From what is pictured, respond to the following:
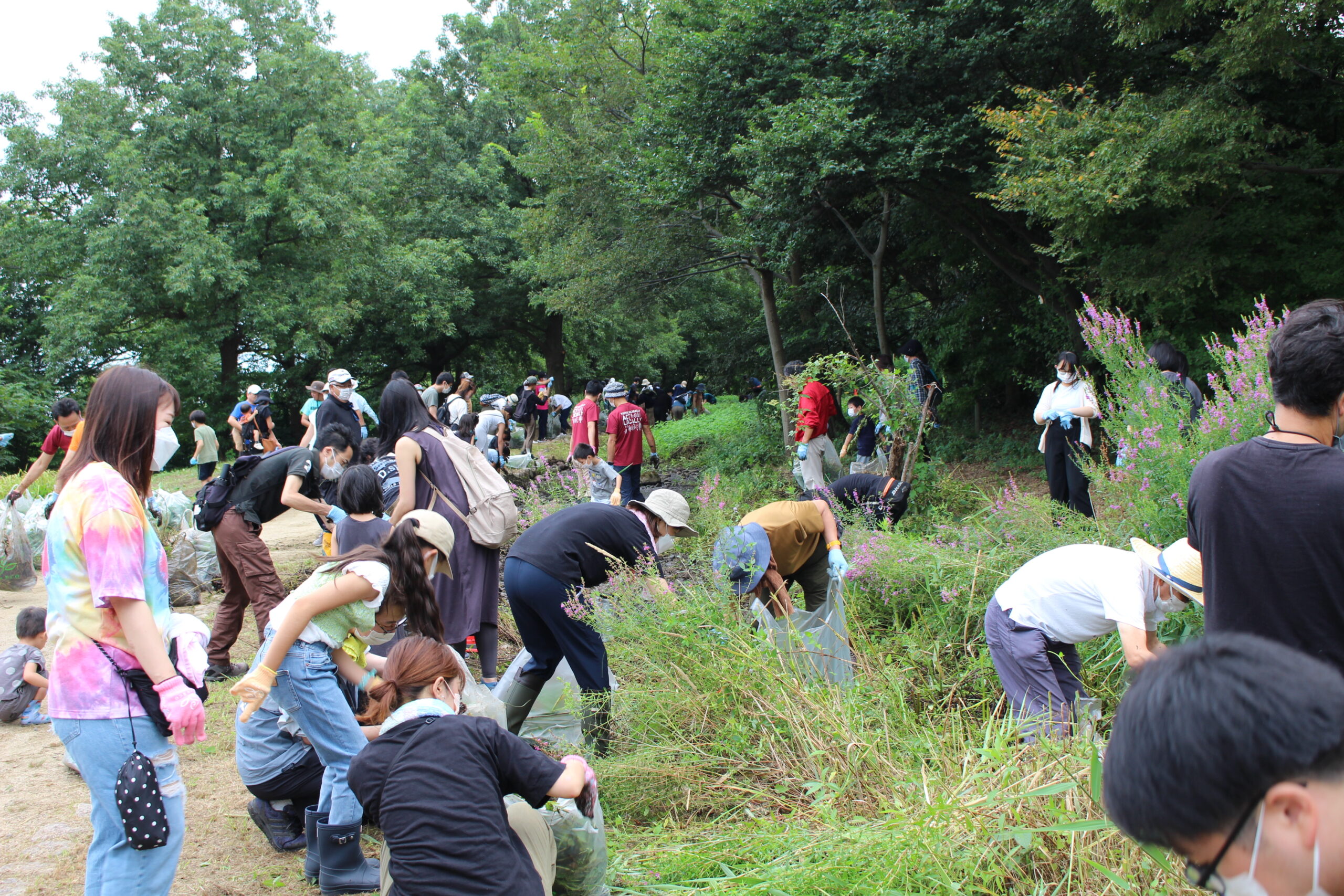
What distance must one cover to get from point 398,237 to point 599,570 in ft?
81.5

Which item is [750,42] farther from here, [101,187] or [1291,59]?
[101,187]

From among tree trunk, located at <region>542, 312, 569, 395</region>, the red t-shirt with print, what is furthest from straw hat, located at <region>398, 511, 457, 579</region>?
tree trunk, located at <region>542, 312, 569, 395</region>

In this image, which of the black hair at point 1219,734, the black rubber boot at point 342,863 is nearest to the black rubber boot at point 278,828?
the black rubber boot at point 342,863

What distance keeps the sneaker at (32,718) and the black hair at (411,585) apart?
290cm

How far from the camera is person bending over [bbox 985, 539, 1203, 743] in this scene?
2.80 meters

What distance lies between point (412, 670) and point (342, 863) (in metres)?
1.19

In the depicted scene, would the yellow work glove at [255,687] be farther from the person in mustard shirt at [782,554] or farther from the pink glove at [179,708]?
the person in mustard shirt at [782,554]

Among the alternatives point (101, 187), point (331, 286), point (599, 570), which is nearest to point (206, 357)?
point (331, 286)

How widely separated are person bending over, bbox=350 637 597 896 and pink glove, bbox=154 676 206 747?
0.44m

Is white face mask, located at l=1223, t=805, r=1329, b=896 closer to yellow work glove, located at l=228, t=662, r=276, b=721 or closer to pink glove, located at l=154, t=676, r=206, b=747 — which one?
pink glove, located at l=154, t=676, r=206, b=747

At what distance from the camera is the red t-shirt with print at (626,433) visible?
30.0 feet

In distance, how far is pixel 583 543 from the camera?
155 inches

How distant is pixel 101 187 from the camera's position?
21281mm

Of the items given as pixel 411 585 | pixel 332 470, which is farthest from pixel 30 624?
pixel 411 585
